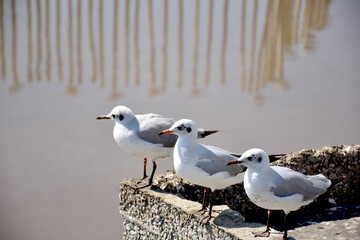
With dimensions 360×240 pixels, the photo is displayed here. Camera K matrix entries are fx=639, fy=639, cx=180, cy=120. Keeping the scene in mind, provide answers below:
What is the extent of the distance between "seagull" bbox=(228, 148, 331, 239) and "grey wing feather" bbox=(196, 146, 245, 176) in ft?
0.98

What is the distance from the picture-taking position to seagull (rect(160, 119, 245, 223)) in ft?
15.0

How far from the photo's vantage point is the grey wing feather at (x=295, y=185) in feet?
14.1

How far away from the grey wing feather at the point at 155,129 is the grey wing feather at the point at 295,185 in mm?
1032

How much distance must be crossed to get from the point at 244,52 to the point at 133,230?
626cm

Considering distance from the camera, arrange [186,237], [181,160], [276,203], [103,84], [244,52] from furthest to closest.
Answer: [244,52] → [103,84] → [186,237] → [181,160] → [276,203]

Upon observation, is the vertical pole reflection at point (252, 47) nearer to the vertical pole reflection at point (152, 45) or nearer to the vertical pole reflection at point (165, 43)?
the vertical pole reflection at point (165, 43)

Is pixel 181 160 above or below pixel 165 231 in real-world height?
above

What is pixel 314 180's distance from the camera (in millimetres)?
4547

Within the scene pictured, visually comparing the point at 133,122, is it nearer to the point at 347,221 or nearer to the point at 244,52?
the point at 347,221

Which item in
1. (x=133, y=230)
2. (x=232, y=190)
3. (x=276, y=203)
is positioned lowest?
(x=133, y=230)

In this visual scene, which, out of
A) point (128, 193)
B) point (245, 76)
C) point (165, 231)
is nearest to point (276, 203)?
point (165, 231)

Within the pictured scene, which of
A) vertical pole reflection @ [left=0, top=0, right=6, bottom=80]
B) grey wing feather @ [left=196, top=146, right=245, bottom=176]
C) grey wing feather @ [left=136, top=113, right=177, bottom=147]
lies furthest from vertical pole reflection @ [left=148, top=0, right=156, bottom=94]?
grey wing feather @ [left=196, top=146, right=245, bottom=176]

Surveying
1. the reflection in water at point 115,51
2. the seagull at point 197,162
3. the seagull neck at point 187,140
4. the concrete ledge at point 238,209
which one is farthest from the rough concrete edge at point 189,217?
the reflection in water at point 115,51

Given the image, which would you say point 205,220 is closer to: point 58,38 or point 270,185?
point 270,185
